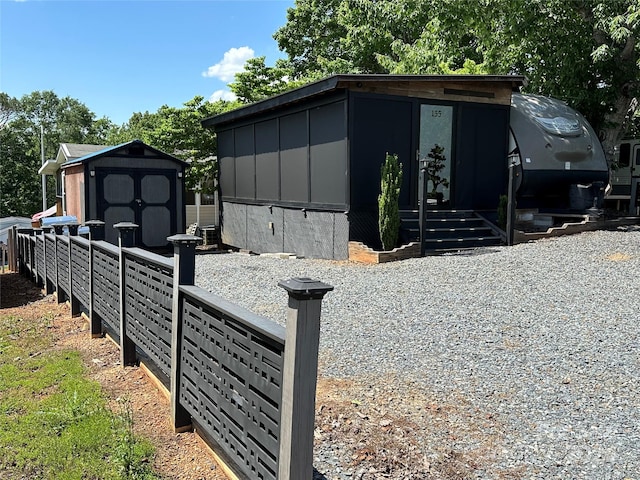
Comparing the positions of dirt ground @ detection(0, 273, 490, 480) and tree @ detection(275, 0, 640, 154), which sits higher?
tree @ detection(275, 0, 640, 154)

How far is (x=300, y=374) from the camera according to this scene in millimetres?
1794

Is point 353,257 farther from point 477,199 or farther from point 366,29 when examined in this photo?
point 366,29

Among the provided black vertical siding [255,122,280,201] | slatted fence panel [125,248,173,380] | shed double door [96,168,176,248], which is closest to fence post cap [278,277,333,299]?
slatted fence panel [125,248,173,380]

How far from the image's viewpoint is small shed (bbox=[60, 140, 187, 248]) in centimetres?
1191

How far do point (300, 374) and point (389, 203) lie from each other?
7.18 m

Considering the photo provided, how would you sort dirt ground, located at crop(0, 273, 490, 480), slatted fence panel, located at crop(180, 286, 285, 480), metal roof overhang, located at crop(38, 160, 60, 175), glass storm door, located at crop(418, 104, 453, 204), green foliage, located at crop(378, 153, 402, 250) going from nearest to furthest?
slatted fence panel, located at crop(180, 286, 285, 480), dirt ground, located at crop(0, 273, 490, 480), green foliage, located at crop(378, 153, 402, 250), glass storm door, located at crop(418, 104, 453, 204), metal roof overhang, located at crop(38, 160, 60, 175)

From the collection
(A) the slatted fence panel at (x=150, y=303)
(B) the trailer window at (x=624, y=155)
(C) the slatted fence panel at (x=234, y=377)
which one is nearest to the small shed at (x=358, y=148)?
(A) the slatted fence panel at (x=150, y=303)

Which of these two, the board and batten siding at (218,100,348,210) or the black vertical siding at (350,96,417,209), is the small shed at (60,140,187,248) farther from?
the black vertical siding at (350,96,417,209)

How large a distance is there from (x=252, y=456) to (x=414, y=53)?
16.1 m

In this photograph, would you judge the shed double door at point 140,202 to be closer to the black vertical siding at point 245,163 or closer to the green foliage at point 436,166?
the black vertical siding at point 245,163

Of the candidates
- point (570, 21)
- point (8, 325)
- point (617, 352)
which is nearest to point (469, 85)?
point (570, 21)

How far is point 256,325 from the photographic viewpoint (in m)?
2.07

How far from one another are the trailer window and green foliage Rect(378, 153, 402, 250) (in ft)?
40.1

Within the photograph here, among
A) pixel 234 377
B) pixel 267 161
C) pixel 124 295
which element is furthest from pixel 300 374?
pixel 267 161
